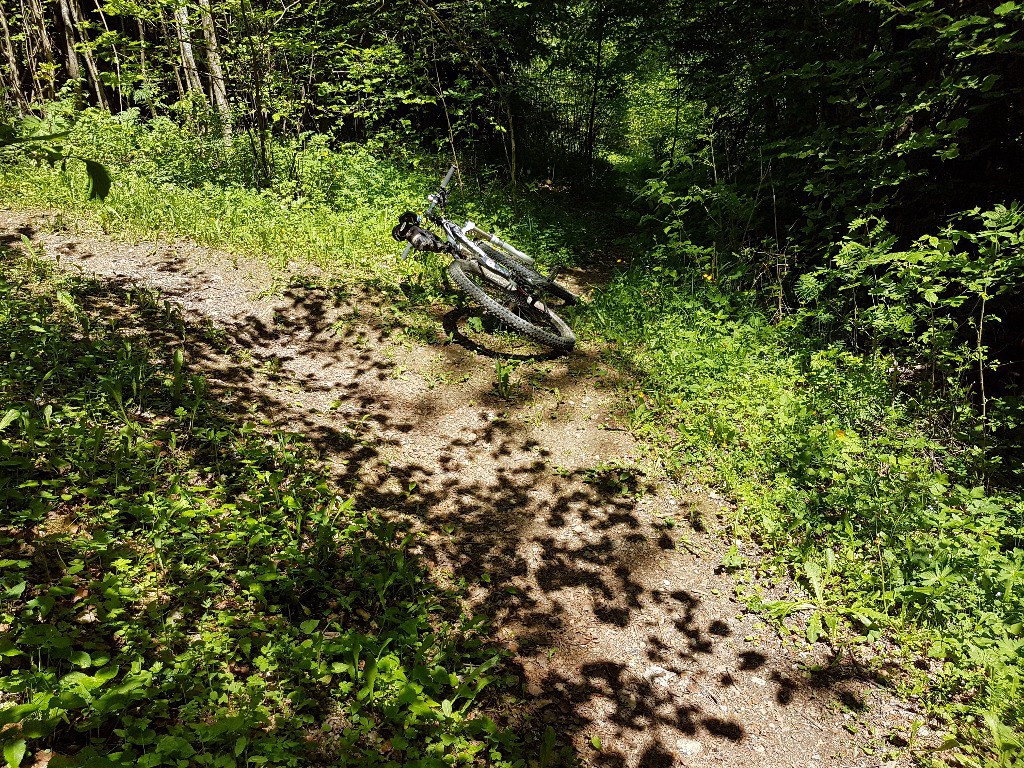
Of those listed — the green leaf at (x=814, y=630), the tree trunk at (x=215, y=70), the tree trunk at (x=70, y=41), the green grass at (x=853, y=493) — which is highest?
the tree trunk at (x=70, y=41)

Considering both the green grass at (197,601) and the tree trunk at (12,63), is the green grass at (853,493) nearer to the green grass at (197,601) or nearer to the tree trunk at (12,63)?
Answer: the green grass at (197,601)

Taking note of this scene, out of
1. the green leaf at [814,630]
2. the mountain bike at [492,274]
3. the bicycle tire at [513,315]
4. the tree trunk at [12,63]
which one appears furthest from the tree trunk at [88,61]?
the green leaf at [814,630]

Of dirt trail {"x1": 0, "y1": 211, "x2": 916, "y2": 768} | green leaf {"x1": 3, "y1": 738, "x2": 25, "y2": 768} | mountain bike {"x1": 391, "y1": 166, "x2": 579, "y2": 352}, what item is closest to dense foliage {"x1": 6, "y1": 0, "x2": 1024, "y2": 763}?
dirt trail {"x1": 0, "y1": 211, "x2": 916, "y2": 768}

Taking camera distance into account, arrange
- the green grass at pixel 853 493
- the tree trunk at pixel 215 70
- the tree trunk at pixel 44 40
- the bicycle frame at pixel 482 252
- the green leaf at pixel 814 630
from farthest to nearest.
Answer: the tree trunk at pixel 44 40
the tree trunk at pixel 215 70
the bicycle frame at pixel 482 252
the green leaf at pixel 814 630
the green grass at pixel 853 493

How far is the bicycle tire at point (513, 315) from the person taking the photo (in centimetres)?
688

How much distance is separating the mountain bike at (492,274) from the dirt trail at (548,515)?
0.51 metres

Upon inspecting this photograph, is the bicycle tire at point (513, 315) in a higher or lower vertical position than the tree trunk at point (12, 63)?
lower

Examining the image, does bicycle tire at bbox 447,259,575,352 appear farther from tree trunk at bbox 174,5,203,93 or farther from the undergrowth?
tree trunk at bbox 174,5,203,93

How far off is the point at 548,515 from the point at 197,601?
262 cm

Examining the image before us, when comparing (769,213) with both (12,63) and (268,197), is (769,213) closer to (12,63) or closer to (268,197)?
(268,197)

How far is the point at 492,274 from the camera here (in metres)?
7.02

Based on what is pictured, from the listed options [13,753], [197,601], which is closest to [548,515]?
[197,601]

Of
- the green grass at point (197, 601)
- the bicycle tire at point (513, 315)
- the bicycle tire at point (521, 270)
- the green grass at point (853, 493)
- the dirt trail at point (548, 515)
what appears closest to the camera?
the green grass at point (197, 601)

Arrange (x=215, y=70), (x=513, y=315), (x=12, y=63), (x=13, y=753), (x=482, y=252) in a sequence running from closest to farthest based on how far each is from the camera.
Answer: (x=13, y=753) → (x=513, y=315) → (x=482, y=252) → (x=215, y=70) → (x=12, y=63)
